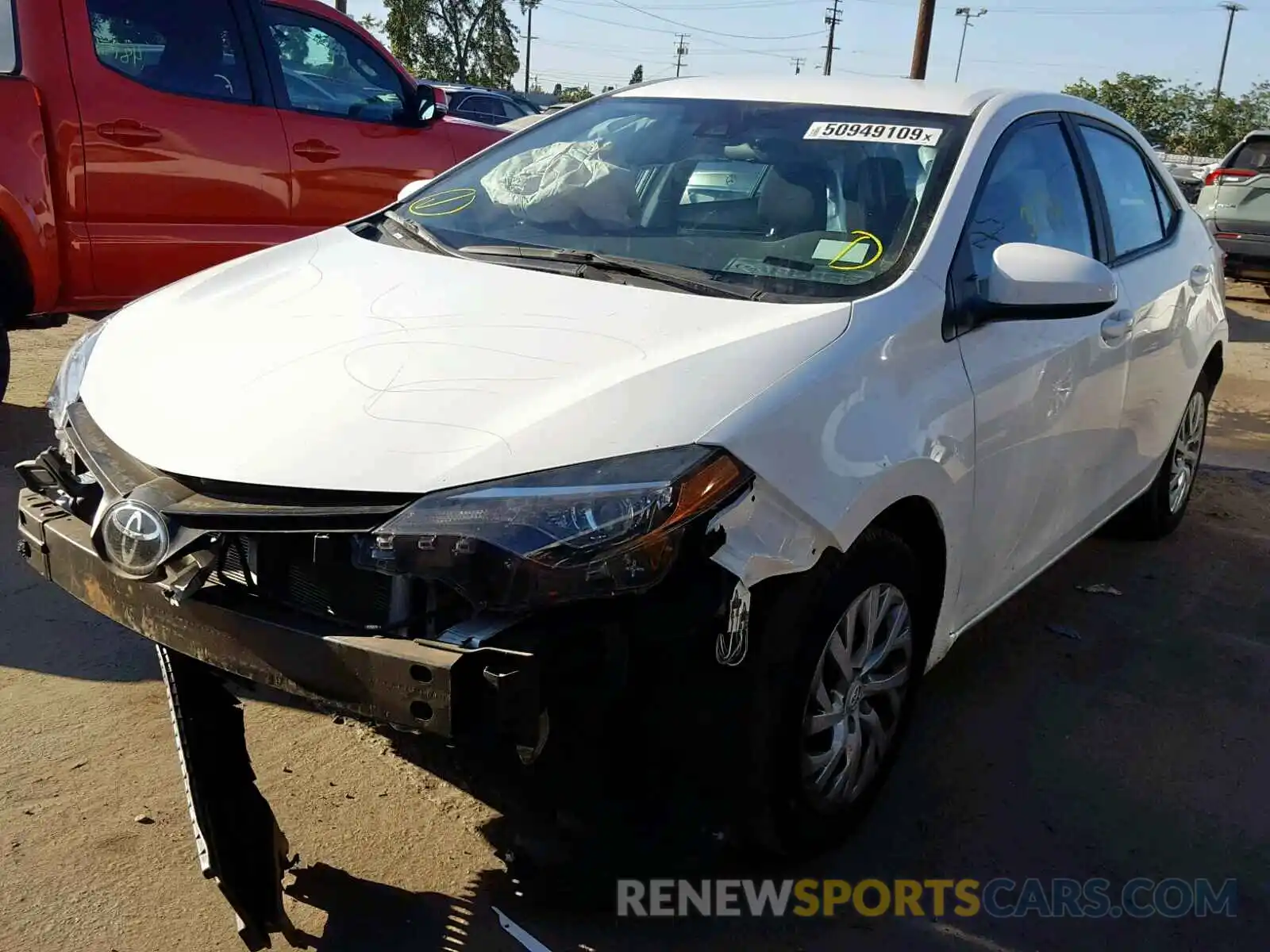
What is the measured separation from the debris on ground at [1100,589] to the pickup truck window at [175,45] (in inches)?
178

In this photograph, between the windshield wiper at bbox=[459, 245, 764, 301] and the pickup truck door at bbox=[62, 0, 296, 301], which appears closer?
the windshield wiper at bbox=[459, 245, 764, 301]

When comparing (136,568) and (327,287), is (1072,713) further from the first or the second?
(136,568)

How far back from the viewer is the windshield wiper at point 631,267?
9.50 feet

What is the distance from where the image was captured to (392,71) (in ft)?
22.6

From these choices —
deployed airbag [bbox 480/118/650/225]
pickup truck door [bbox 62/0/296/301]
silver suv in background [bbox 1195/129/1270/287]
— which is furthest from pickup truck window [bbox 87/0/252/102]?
silver suv in background [bbox 1195/129/1270/287]

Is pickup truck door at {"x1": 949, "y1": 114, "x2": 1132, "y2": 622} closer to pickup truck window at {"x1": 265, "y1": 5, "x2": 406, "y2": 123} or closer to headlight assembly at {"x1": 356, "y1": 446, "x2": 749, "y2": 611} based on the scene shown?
headlight assembly at {"x1": 356, "y1": 446, "x2": 749, "y2": 611}

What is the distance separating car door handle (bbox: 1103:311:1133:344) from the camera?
12.1 ft

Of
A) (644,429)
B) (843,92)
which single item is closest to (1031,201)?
(843,92)

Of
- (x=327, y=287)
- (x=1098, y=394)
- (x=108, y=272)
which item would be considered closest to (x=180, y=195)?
(x=108, y=272)

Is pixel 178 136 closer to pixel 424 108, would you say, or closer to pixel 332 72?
pixel 332 72

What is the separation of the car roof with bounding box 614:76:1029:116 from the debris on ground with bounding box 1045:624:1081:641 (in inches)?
70.2

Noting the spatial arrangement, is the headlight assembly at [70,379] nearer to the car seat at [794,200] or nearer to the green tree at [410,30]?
the car seat at [794,200]

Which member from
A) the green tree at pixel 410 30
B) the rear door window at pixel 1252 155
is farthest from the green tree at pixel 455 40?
the rear door window at pixel 1252 155

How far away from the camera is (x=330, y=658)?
7.09 ft
